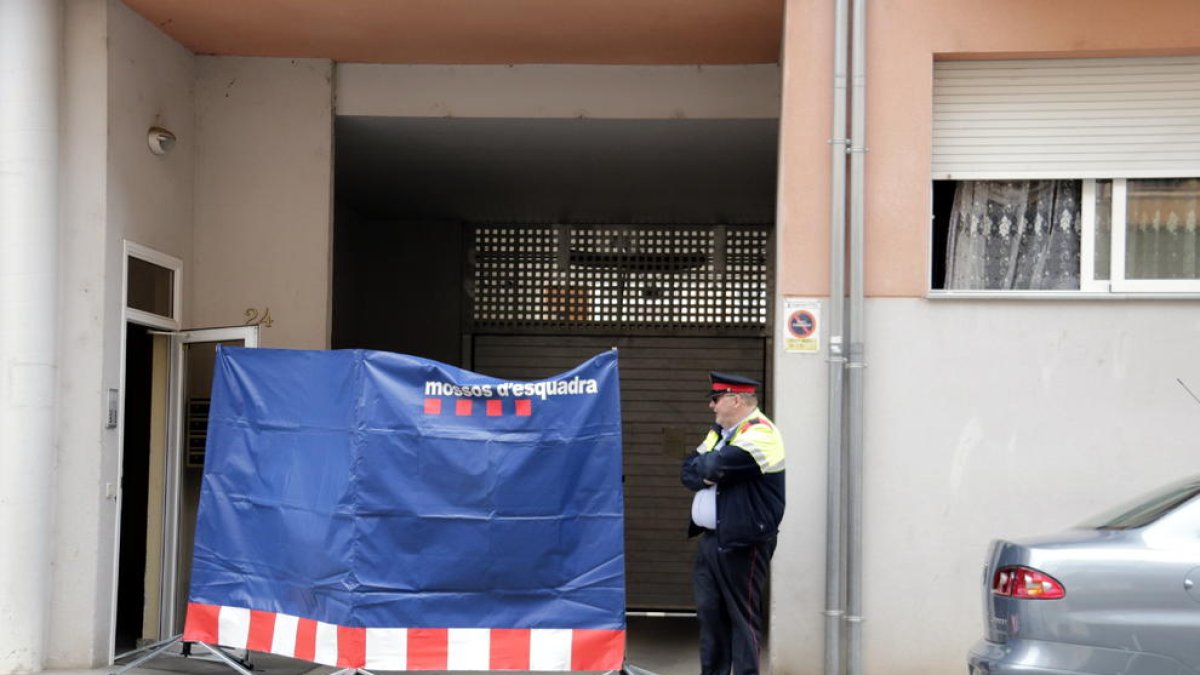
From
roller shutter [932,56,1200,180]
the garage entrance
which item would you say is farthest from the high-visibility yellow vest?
the garage entrance

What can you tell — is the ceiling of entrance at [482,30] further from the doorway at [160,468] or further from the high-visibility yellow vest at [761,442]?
the high-visibility yellow vest at [761,442]

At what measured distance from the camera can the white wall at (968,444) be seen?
8234 mm

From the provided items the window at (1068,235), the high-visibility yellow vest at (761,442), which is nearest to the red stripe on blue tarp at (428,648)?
the high-visibility yellow vest at (761,442)

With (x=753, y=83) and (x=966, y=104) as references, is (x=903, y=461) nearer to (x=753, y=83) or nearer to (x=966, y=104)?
(x=966, y=104)

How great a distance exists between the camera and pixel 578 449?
25.4 ft

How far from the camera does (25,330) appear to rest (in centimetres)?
855

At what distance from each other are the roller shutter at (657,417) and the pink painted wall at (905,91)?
224 inches

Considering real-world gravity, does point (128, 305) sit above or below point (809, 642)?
above

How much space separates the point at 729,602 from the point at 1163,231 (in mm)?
3563

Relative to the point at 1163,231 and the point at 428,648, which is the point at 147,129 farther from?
the point at 1163,231

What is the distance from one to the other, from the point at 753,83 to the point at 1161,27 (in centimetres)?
296

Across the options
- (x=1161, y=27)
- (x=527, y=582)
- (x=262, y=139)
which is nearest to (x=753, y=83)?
(x=1161, y=27)

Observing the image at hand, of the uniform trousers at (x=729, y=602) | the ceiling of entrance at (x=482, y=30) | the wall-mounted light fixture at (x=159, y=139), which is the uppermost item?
the ceiling of entrance at (x=482, y=30)

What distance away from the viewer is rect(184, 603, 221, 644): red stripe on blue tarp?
8.12 meters
